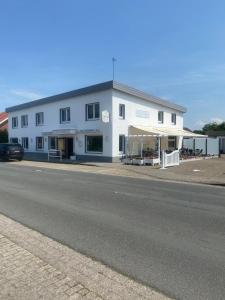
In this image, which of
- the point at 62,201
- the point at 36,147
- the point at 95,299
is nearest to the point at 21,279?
the point at 95,299

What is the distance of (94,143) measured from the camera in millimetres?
28484

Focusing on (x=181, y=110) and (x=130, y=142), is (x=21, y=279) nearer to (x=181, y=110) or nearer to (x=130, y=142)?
(x=130, y=142)

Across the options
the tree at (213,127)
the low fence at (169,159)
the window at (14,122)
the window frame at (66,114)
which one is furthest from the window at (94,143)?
the tree at (213,127)

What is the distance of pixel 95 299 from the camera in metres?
3.75

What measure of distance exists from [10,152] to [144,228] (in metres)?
25.2

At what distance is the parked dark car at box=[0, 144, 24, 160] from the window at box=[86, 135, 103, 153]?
6570 millimetres

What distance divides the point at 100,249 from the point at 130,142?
23.4 meters

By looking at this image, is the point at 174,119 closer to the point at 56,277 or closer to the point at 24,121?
the point at 24,121

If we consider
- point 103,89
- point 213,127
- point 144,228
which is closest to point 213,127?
point 213,127

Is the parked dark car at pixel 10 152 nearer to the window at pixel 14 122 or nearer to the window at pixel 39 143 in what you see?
the window at pixel 39 143

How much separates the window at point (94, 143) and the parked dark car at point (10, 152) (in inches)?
259

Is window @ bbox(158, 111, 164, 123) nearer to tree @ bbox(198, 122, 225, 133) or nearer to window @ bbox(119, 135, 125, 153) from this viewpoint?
window @ bbox(119, 135, 125, 153)

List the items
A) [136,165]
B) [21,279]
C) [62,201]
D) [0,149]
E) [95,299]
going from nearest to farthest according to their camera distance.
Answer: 1. [95,299]
2. [21,279]
3. [62,201]
4. [136,165]
5. [0,149]

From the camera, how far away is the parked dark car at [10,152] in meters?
30.0
